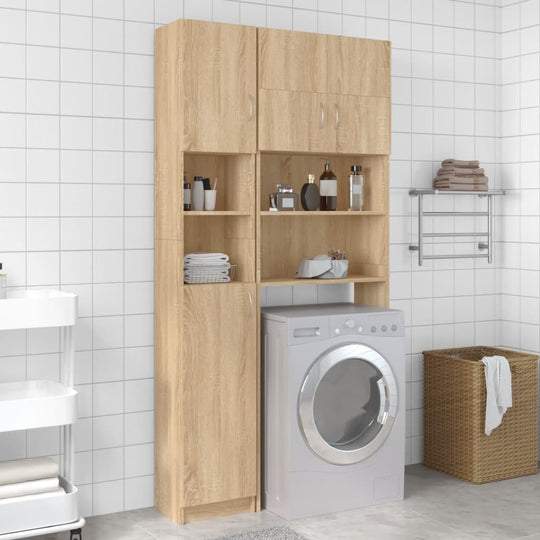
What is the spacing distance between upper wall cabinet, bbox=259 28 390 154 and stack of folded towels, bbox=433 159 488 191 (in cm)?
57

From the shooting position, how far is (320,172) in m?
4.19

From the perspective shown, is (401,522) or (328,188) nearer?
(401,522)

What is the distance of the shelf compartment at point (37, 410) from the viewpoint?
3.15 m


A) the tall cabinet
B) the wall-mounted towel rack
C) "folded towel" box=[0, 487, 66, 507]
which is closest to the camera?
"folded towel" box=[0, 487, 66, 507]

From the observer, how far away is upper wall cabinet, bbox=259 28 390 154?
Result: 12.2 ft

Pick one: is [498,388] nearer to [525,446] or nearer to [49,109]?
[525,446]

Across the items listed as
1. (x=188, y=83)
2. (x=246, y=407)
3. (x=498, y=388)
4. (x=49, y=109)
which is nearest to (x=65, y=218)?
(x=49, y=109)

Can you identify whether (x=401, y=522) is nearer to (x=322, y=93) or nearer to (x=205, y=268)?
(x=205, y=268)

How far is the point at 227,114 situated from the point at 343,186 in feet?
2.83

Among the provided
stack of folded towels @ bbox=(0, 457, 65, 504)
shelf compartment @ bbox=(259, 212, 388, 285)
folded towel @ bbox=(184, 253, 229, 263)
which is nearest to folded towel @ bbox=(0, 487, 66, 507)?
stack of folded towels @ bbox=(0, 457, 65, 504)

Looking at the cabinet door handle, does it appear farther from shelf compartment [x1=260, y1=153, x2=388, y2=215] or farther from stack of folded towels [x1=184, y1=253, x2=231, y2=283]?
stack of folded towels [x1=184, y1=253, x2=231, y2=283]

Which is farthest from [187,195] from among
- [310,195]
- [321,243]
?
[321,243]

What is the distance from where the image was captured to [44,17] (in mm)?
3553

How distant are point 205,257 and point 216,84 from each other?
2.40ft
